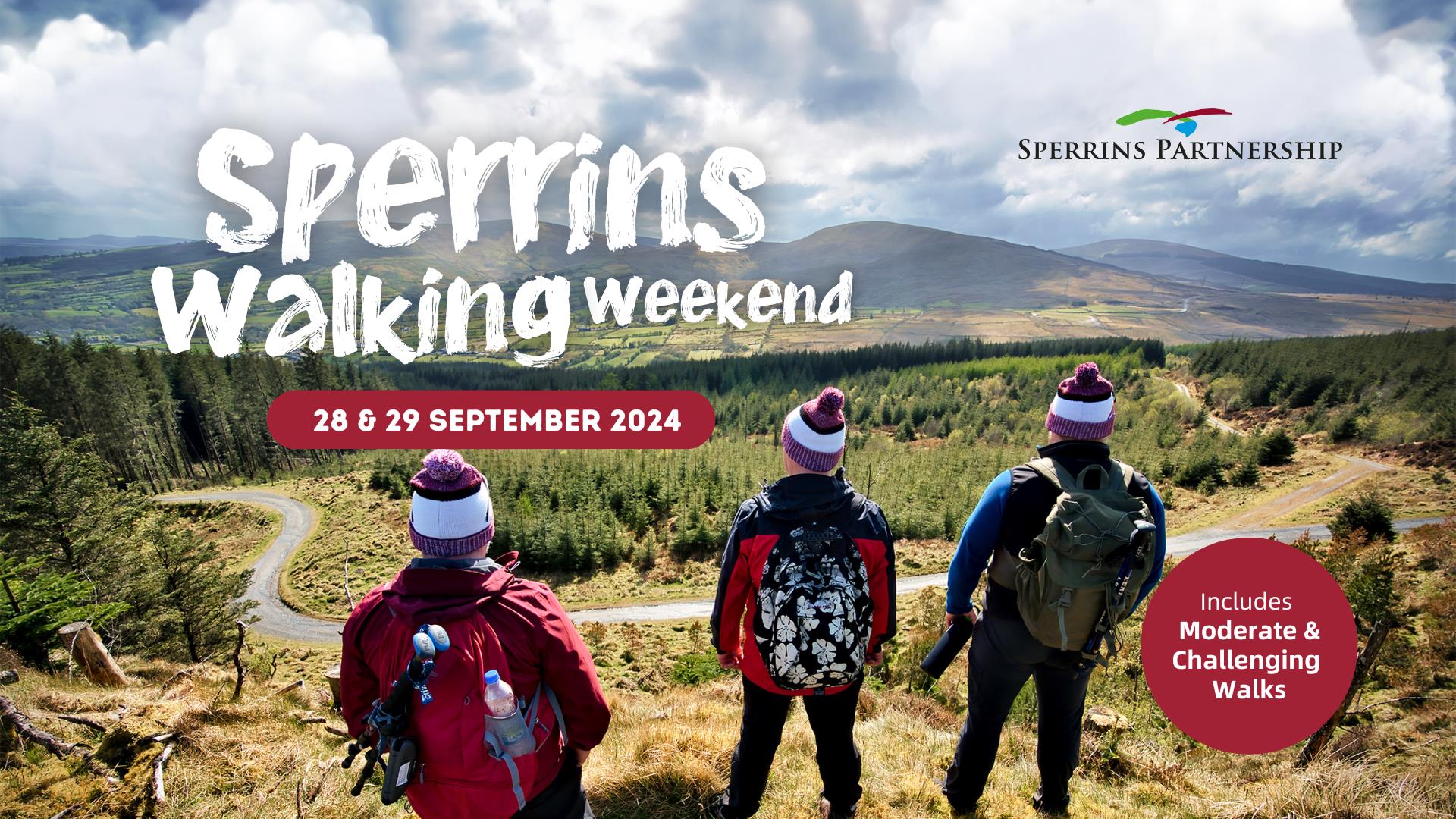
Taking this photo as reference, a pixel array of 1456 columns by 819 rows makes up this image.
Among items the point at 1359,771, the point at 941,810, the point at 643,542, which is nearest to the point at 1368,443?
the point at 643,542

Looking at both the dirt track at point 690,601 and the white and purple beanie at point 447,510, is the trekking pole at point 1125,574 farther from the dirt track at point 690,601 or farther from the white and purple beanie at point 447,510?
the dirt track at point 690,601

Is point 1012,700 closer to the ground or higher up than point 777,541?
closer to the ground

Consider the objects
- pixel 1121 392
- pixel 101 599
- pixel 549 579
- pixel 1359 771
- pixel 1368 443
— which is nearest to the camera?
pixel 1359 771

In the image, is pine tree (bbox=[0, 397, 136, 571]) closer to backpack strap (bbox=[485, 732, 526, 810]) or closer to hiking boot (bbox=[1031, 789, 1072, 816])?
backpack strap (bbox=[485, 732, 526, 810])

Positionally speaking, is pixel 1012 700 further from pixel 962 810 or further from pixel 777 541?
pixel 777 541

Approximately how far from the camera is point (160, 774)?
3.78 metres

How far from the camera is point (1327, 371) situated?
138 ft

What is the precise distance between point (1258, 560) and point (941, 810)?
328cm

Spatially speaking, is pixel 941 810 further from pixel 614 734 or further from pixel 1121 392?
pixel 1121 392

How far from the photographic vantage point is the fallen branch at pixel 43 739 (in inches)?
154

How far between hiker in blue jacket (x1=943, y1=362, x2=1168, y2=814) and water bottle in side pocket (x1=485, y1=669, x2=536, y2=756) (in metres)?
2.15

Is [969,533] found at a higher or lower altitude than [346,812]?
higher

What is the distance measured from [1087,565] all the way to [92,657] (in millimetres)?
9852

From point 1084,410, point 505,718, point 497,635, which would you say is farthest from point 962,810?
point 497,635
